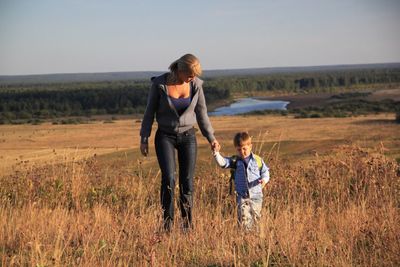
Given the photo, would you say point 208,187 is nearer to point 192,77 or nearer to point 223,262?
point 192,77

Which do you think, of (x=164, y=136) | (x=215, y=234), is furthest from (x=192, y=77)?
(x=215, y=234)

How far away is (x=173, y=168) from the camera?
472 centimetres

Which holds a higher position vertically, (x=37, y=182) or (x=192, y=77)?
(x=192, y=77)

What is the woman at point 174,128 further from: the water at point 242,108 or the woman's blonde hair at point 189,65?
the water at point 242,108

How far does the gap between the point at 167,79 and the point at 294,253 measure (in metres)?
1.85

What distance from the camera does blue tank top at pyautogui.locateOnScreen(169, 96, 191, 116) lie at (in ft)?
15.4

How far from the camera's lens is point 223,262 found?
12.2ft

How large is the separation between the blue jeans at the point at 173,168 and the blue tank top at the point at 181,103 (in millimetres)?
198

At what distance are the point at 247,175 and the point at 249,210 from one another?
301 mm

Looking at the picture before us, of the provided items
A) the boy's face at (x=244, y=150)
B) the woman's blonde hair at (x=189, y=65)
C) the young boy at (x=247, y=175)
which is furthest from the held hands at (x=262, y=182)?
the woman's blonde hair at (x=189, y=65)

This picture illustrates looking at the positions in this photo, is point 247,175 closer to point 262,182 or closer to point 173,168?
point 262,182

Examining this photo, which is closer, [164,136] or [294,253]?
[294,253]

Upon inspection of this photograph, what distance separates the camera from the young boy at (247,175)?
15.8 ft

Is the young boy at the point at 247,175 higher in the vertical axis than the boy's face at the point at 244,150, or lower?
lower
